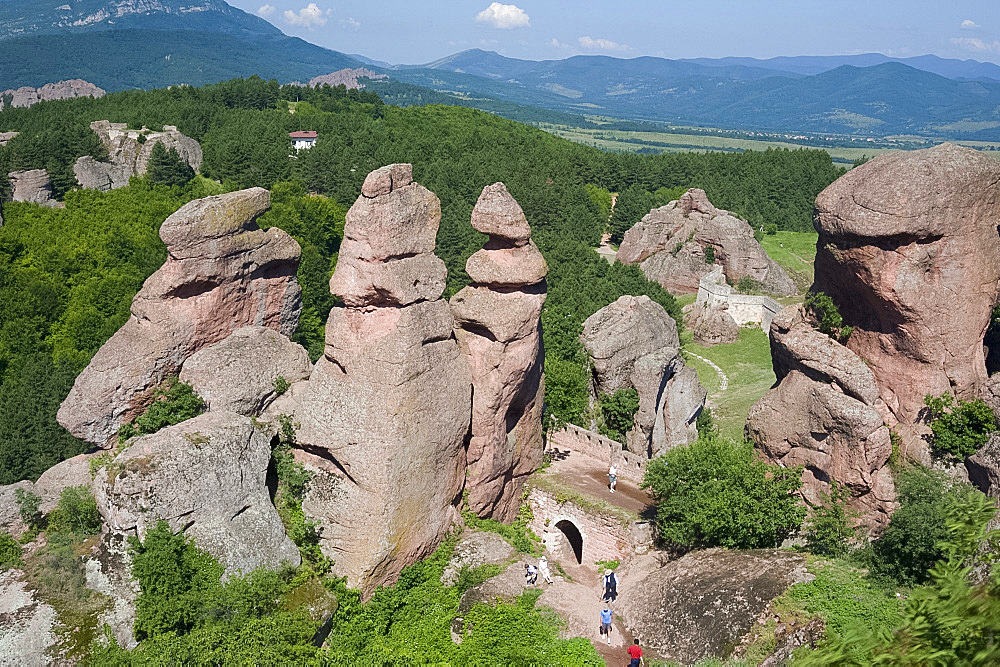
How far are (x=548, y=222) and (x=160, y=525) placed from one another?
237 feet

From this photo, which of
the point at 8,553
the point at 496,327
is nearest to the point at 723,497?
the point at 496,327

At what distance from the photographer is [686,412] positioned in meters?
40.8

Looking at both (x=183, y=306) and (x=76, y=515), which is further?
(x=183, y=306)

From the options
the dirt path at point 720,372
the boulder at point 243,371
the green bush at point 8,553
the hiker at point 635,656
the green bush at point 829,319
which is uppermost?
the green bush at point 829,319

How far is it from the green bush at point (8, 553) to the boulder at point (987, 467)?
29757mm

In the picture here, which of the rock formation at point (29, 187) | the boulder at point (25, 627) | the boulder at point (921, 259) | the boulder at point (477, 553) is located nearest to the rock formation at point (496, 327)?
the boulder at point (477, 553)

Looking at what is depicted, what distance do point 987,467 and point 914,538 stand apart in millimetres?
5087

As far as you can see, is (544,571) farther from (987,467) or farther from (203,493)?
(987,467)

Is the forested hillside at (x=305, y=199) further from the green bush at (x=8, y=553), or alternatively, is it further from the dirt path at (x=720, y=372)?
the green bush at (x=8, y=553)

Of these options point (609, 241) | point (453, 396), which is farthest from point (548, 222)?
point (453, 396)

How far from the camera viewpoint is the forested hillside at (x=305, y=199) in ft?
150

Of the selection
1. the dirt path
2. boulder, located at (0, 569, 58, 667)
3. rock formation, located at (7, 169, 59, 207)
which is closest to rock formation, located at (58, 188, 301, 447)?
boulder, located at (0, 569, 58, 667)

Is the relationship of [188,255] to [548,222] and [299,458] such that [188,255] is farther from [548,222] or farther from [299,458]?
[548,222]

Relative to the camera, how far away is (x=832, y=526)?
25.5 meters
